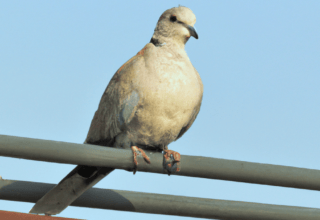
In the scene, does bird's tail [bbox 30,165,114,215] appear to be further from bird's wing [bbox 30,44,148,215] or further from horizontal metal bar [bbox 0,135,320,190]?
horizontal metal bar [bbox 0,135,320,190]

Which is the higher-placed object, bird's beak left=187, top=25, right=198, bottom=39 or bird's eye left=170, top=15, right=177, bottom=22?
bird's eye left=170, top=15, right=177, bottom=22

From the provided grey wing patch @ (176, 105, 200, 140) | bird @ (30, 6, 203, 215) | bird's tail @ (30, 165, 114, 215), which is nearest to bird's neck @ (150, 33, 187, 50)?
bird @ (30, 6, 203, 215)

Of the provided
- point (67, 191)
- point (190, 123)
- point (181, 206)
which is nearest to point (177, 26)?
point (190, 123)

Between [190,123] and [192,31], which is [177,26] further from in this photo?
[190,123]

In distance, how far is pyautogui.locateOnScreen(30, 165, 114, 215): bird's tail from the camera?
3320 millimetres

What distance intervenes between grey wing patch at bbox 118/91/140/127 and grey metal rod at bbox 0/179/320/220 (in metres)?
1.05

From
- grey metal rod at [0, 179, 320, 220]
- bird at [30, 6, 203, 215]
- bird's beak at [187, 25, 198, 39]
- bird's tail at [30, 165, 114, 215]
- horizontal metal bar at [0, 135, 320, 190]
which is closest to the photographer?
horizontal metal bar at [0, 135, 320, 190]

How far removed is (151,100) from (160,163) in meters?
1.09

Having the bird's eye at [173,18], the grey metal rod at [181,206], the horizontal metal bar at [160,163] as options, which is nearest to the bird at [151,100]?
the bird's eye at [173,18]

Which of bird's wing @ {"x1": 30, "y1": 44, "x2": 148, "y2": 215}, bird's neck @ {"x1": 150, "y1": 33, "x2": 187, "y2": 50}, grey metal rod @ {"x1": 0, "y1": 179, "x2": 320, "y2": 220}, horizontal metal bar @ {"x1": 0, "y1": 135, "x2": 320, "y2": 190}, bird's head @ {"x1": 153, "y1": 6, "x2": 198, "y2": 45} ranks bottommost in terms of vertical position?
grey metal rod @ {"x1": 0, "y1": 179, "x2": 320, "y2": 220}

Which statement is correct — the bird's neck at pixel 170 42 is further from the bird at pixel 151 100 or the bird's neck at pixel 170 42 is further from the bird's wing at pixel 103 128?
the bird's wing at pixel 103 128

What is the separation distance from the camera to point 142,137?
3.88m

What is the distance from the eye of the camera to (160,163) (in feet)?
8.70

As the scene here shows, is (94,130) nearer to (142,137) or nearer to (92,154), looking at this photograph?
(142,137)
